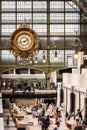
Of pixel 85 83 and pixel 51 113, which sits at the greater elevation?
pixel 85 83

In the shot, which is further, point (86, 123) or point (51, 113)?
point (51, 113)

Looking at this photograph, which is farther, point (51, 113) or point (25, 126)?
point (51, 113)

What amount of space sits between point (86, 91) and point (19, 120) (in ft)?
17.6

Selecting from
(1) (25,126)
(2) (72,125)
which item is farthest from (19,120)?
(2) (72,125)

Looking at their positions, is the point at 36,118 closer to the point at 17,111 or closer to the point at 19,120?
the point at 17,111

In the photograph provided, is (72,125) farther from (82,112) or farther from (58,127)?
(82,112)

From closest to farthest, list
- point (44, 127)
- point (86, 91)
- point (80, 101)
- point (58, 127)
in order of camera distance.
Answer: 1. point (58, 127)
2. point (44, 127)
3. point (86, 91)
4. point (80, 101)

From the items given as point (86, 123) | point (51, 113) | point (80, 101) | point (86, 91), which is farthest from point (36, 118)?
point (86, 123)

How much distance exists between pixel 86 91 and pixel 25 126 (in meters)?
5.40

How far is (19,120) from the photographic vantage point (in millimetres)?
40875

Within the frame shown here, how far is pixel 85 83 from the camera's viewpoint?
40719 millimetres

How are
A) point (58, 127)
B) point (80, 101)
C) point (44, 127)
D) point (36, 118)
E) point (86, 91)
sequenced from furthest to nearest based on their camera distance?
point (36, 118) → point (80, 101) → point (86, 91) → point (44, 127) → point (58, 127)

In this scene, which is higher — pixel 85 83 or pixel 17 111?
pixel 85 83

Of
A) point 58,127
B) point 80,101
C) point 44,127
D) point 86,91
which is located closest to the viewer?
point 58,127
